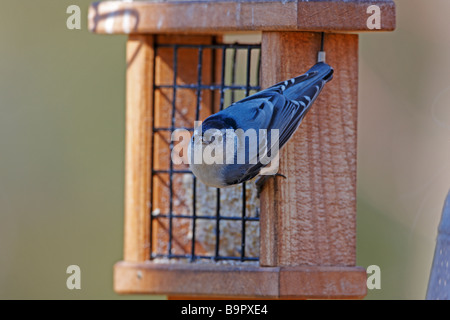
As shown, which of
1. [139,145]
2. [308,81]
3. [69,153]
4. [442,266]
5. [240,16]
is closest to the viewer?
[442,266]

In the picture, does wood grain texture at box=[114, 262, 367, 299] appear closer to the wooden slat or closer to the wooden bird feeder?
the wooden bird feeder

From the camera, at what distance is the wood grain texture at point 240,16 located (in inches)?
116

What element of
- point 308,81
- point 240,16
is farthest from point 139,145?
point 308,81

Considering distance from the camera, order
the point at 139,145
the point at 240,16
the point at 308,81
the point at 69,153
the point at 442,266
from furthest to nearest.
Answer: the point at 69,153, the point at 139,145, the point at 240,16, the point at 308,81, the point at 442,266

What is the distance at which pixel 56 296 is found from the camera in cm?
575

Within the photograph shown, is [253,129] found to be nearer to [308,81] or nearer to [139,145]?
[308,81]

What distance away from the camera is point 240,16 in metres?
3.00

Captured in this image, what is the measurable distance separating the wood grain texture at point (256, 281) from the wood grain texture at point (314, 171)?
53 millimetres

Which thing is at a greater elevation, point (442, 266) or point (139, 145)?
point (139, 145)

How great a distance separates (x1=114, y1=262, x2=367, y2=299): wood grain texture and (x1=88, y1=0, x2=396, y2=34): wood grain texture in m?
0.95

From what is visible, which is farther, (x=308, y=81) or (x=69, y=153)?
(x=69, y=153)

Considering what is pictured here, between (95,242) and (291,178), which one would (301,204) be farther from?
(95,242)

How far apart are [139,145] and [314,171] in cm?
78

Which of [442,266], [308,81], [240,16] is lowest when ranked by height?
[442,266]
